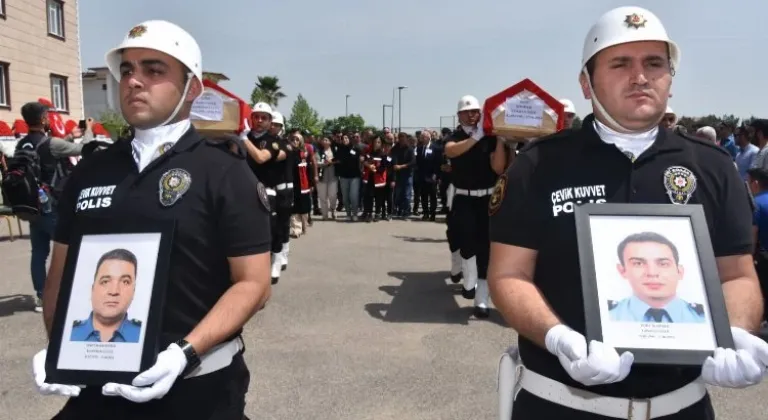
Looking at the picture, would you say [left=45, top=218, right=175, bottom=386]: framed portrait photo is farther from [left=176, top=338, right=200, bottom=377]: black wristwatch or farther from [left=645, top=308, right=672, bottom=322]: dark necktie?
[left=645, top=308, right=672, bottom=322]: dark necktie

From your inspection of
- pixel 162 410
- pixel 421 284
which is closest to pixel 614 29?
pixel 162 410

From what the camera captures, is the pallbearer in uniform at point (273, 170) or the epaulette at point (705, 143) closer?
Answer: the epaulette at point (705, 143)

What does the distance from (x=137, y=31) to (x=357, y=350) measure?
374cm

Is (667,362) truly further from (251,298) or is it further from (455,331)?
(455,331)

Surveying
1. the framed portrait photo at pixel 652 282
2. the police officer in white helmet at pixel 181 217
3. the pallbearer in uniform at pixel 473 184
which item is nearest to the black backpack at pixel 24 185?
the pallbearer in uniform at pixel 473 184

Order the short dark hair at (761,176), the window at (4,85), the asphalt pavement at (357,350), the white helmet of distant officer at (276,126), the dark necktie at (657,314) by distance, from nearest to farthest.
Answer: the dark necktie at (657,314), the asphalt pavement at (357,350), the short dark hair at (761,176), the white helmet of distant officer at (276,126), the window at (4,85)

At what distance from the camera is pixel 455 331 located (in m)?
5.80

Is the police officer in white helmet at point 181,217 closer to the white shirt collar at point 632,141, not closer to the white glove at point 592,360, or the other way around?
the white glove at point 592,360

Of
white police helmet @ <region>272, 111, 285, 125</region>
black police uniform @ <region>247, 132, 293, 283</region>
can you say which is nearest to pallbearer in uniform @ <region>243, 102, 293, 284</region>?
black police uniform @ <region>247, 132, 293, 283</region>

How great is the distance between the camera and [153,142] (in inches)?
82.0

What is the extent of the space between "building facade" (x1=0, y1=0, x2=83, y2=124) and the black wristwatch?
2278 cm

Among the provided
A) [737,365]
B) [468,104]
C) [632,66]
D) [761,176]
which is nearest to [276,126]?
[468,104]

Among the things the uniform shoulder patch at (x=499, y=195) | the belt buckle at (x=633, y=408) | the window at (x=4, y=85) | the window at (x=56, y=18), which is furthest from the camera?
the window at (x=56, y=18)

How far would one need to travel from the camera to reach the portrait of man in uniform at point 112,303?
5.87 ft
